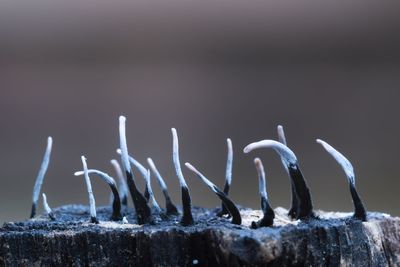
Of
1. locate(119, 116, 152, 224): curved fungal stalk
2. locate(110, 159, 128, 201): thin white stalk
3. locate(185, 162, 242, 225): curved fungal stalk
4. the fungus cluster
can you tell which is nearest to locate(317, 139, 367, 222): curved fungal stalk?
the fungus cluster

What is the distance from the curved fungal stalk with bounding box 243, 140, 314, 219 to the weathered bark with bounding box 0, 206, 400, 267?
0.08 feet

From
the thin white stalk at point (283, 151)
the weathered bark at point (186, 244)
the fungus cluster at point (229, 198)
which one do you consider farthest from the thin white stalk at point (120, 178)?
the thin white stalk at point (283, 151)

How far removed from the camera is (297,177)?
3.02ft

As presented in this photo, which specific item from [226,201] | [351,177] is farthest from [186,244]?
[351,177]

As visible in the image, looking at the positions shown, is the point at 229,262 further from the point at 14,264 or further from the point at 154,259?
the point at 14,264

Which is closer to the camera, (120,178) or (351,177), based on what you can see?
(351,177)

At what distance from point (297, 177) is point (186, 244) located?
170mm

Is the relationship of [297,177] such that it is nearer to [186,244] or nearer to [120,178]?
[186,244]

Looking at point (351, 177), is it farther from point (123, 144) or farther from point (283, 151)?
point (123, 144)

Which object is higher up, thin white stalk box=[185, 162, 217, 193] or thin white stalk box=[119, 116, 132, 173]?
thin white stalk box=[119, 116, 132, 173]

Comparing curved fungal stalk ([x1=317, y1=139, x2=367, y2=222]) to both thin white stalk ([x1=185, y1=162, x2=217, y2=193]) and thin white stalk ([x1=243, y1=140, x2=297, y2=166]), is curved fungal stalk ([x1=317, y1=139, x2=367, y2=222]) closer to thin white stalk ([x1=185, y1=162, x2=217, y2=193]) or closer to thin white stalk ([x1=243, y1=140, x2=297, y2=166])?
thin white stalk ([x1=243, y1=140, x2=297, y2=166])

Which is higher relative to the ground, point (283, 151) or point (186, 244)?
point (283, 151)

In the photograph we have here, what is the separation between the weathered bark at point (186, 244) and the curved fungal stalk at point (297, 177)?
3 cm

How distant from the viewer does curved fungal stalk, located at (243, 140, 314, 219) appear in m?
0.89
